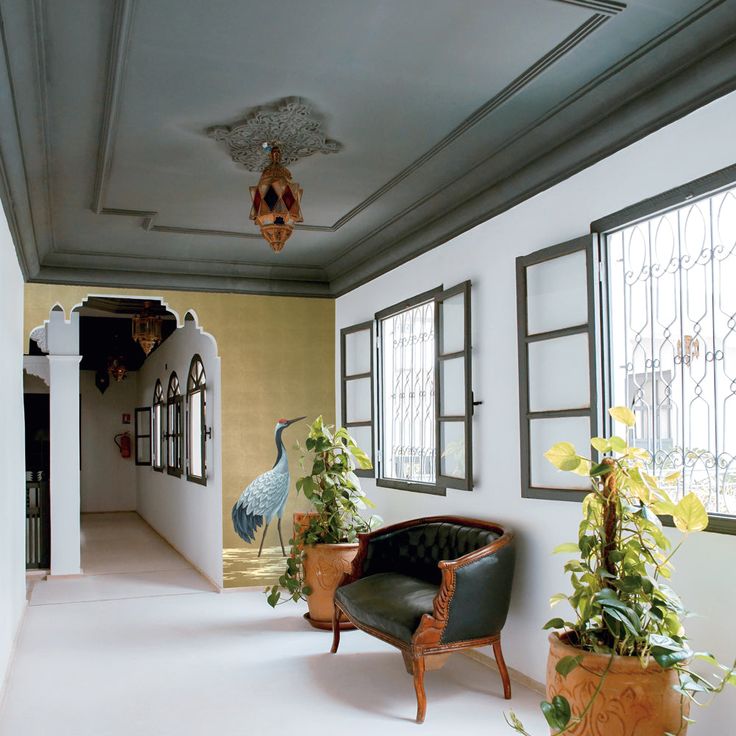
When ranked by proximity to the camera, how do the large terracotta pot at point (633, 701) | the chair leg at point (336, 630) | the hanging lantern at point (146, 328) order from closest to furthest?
the large terracotta pot at point (633, 701) < the chair leg at point (336, 630) < the hanging lantern at point (146, 328)

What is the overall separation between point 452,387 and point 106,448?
10.4 metres

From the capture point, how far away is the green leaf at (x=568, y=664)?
110 inches

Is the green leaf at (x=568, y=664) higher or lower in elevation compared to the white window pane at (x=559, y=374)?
lower

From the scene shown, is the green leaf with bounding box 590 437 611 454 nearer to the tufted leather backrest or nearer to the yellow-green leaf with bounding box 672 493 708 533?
the yellow-green leaf with bounding box 672 493 708 533

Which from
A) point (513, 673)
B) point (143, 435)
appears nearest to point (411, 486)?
point (513, 673)

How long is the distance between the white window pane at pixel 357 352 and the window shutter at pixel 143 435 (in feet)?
20.9

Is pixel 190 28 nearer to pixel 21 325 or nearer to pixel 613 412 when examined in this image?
pixel 613 412

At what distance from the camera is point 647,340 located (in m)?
3.49

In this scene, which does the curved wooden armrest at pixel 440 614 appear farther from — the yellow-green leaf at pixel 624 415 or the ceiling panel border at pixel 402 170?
the ceiling panel border at pixel 402 170

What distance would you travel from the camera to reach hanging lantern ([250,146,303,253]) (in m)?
4.01

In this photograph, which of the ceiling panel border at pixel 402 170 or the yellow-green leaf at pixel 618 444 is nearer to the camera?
the ceiling panel border at pixel 402 170

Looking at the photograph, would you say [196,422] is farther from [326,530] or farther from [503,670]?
[503,670]

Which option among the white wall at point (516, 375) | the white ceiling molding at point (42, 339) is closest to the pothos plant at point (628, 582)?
the white wall at point (516, 375)

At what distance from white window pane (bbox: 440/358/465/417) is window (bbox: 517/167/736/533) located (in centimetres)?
74
